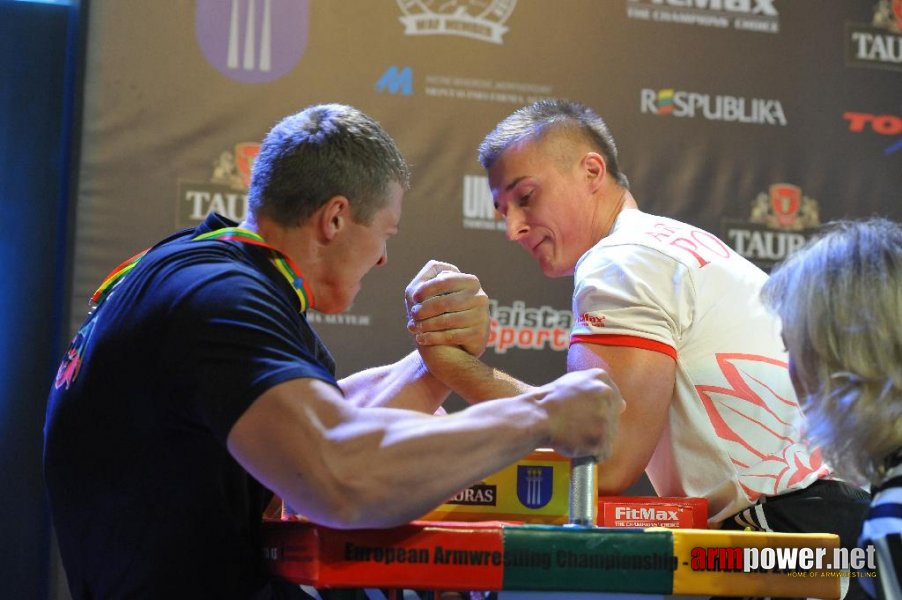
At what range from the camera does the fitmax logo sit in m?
3.61

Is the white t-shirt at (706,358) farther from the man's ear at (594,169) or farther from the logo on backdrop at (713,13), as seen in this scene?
the logo on backdrop at (713,13)

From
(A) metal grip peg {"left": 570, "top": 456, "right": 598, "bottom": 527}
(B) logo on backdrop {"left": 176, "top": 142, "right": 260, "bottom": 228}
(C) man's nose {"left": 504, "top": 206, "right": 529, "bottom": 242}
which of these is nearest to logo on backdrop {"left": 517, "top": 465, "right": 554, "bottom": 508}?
(A) metal grip peg {"left": 570, "top": 456, "right": 598, "bottom": 527}

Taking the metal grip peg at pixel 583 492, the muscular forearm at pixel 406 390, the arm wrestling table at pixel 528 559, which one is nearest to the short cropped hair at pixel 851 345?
the arm wrestling table at pixel 528 559

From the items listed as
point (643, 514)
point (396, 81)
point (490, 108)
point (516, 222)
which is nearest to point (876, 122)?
point (490, 108)

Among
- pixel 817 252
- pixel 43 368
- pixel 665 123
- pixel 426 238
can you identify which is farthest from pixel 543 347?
pixel 817 252

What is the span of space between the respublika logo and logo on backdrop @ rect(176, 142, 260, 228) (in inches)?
90.9

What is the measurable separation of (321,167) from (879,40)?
121 inches

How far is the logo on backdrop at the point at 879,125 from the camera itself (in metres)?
4.01

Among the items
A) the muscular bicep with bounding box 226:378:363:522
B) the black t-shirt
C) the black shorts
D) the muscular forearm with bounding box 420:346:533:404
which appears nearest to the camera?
the muscular bicep with bounding box 226:378:363:522

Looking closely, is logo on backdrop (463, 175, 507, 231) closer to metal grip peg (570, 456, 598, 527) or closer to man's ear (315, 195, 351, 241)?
man's ear (315, 195, 351, 241)

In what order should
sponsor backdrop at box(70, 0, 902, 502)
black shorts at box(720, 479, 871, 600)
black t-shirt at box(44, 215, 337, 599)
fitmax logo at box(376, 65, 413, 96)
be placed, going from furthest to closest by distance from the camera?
1. fitmax logo at box(376, 65, 413, 96)
2. sponsor backdrop at box(70, 0, 902, 502)
3. black shorts at box(720, 479, 871, 600)
4. black t-shirt at box(44, 215, 337, 599)

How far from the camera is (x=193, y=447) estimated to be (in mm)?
1434

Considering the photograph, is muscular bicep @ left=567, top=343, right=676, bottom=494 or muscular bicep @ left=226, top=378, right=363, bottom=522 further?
muscular bicep @ left=567, top=343, right=676, bottom=494

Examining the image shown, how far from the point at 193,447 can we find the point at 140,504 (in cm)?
10
